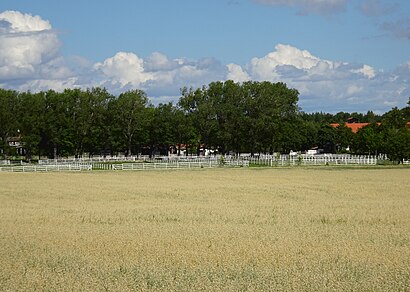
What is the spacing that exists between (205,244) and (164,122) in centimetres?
10589

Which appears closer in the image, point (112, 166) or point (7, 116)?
point (112, 166)

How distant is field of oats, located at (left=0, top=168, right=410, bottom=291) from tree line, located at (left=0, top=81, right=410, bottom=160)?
74854mm

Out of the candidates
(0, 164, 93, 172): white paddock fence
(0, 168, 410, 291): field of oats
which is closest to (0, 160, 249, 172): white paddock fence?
(0, 164, 93, 172): white paddock fence

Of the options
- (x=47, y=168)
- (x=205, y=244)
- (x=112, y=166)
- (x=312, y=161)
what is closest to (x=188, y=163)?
(x=112, y=166)

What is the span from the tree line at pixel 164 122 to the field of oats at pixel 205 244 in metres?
74.9

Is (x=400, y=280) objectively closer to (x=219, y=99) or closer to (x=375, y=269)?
(x=375, y=269)

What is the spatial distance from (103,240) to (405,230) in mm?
10627

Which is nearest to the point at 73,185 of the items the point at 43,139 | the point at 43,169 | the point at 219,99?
the point at 43,169

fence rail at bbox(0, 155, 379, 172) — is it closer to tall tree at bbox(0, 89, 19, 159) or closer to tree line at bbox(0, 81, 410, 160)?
tree line at bbox(0, 81, 410, 160)

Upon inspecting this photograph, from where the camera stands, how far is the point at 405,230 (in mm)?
26125

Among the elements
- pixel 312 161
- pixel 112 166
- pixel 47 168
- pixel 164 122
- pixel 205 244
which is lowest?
pixel 205 244

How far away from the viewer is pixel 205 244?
74.1 ft

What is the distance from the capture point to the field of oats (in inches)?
664

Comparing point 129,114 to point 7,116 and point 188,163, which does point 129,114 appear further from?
point 188,163
